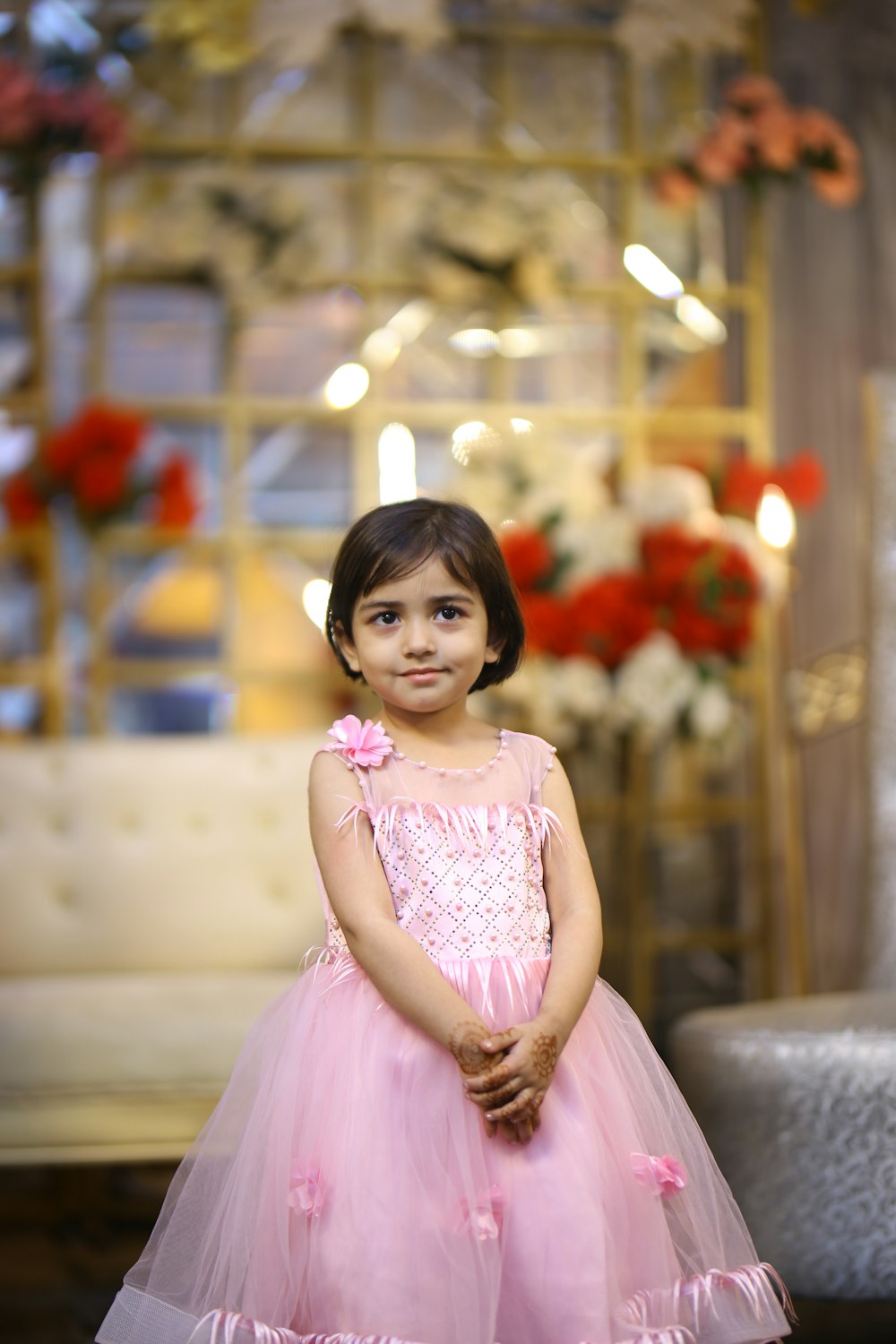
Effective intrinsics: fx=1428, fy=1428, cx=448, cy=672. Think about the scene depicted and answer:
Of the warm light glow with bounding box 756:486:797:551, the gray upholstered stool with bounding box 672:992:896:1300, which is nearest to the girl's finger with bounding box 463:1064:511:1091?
the gray upholstered stool with bounding box 672:992:896:1300

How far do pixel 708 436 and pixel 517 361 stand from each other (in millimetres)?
617

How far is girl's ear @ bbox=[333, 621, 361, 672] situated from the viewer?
166 centimetres

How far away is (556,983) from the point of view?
1.50 meters

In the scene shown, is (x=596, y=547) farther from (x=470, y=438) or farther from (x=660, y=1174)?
(x=660, y=1174)

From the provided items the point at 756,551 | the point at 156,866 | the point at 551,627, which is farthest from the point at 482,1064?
the point at 756,551

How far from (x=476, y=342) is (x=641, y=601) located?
1.13m

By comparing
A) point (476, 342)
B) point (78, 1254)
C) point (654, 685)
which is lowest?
point (78, 1254)

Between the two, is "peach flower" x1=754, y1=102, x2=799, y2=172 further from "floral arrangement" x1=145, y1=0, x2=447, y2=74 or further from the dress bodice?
the dress bodice

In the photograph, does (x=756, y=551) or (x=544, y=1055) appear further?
(x=756, y=551)

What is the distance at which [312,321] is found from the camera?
4164 mm

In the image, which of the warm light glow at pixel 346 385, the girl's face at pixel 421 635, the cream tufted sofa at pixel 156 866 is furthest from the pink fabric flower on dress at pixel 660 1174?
the warm light glow at pixel 346 385

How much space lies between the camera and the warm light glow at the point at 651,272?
422cm

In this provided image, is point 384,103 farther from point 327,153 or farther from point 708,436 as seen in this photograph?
point 708,436

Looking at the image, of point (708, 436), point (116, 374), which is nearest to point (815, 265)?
point (708, 436)
